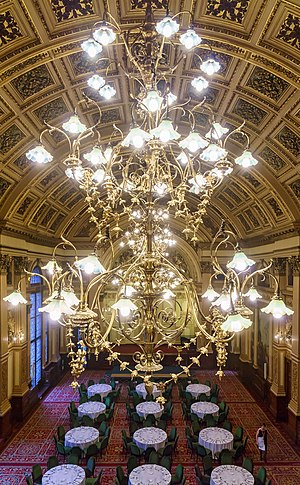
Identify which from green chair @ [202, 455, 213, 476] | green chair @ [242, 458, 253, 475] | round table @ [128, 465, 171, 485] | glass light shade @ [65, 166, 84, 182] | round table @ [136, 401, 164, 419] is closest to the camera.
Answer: glass light shade @ [65, 166, 84, 182]

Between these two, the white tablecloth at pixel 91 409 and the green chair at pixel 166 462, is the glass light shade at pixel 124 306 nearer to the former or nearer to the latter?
the green chair at pixel 166 462

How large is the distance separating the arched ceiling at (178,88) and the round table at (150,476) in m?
7.56

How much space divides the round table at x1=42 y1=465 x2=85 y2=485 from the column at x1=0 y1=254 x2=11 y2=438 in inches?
146

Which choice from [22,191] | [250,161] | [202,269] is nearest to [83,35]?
[250,161]

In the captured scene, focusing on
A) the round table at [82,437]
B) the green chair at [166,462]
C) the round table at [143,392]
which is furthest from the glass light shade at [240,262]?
the round table at [143,392]

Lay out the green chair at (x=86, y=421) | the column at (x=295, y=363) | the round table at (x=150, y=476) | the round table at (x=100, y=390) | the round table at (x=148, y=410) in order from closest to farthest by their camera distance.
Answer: the round table at (x=150, y=476), the green chair at (x=86, y=421), the column at (x=295, y=363), the round table at (x=148, y=410), the round table at (x=100, y=390)

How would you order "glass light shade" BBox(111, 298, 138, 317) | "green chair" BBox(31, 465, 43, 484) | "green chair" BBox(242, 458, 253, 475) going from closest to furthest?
"glass light shade" BBox(111, 298, 138, 317) < "green chair" BBox(31, 465, 43, 484) < "green chair" BBox(242, 458, 253, 475)

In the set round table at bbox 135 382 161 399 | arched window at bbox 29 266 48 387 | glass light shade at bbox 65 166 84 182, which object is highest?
glass light shade at bbox 65 166 84 182

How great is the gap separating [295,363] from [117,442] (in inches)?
241

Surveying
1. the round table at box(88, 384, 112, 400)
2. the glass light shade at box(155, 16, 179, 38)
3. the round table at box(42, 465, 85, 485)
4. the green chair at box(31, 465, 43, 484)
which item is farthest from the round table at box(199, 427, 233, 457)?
the glass light shade at box(155, 16, 179, 38)

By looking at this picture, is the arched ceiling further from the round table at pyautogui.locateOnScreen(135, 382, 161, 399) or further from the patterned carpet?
the round table at pyautogui.locateOnScreen(135, 382, 161, 399)

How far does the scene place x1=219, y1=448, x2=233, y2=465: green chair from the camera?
8.63 m

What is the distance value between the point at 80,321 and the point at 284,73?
590cm

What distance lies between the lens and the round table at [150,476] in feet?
24.5
